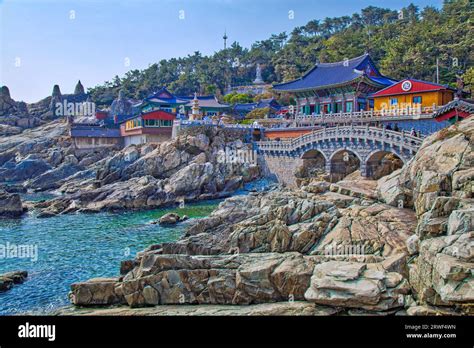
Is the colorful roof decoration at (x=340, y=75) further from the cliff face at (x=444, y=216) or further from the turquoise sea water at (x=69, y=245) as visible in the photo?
the cliff face at (x=444, y=216)

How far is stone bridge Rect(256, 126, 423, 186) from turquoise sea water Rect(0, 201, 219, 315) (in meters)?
7.81

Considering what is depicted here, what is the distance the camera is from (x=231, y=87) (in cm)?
7662

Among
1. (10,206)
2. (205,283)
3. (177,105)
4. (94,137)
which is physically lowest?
(205,283)

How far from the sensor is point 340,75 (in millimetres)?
35844

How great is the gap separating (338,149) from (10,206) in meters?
25.4

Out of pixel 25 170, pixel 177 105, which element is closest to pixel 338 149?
pixel 177 105

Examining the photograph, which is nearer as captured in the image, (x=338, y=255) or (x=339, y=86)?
(x=338, y=255)

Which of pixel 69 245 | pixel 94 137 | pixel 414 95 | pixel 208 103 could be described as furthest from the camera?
pixel 208 103

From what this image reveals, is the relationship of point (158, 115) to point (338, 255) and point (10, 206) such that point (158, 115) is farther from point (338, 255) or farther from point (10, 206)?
point (338, 255)

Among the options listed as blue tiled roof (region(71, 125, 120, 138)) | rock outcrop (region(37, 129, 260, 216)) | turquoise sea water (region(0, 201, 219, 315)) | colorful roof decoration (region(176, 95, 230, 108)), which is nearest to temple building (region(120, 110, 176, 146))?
rock outcrop (region(37, 129, 260, 216))

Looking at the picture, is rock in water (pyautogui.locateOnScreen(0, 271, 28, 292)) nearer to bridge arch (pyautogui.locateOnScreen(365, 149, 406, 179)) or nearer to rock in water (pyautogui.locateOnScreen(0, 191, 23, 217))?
rock in water (pyautogui.locateOnScreen(0, 191, 23, 217))

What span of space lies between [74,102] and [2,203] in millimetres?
45924
